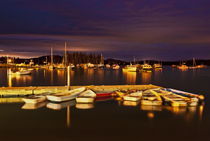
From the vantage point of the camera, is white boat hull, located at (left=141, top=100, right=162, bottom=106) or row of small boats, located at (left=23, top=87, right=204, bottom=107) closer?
white boat hull, located at (left=141, top=100, right=162, bottom=106)

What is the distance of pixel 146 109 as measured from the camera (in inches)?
950

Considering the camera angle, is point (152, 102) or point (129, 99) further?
point (129, 99)

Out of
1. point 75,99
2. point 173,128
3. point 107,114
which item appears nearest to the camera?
point 173,128

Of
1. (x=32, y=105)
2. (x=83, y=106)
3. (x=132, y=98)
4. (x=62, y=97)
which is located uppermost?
(x=62, y=97)

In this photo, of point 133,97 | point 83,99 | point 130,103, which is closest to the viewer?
point 83,99

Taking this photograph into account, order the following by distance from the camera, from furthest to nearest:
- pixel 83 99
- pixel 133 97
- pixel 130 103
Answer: pixel 133 97 < pixel 130 103 < pixel 83 99

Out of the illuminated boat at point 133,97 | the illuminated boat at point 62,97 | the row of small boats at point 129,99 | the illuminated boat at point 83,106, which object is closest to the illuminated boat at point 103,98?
the row of small boats at point 129,99

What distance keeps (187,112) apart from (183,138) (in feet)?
24.3

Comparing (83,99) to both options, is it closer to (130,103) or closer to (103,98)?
(103,98)

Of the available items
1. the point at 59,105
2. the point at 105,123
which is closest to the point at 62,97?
the point at 59,105

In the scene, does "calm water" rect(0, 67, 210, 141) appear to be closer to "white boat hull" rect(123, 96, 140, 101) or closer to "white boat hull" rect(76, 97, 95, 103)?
"white boat hull" rect(76, 97, 95, 103)

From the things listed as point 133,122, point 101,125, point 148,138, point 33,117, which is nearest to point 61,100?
point 33,117

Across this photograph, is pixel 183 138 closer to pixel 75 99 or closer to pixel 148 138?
pixel 148 138

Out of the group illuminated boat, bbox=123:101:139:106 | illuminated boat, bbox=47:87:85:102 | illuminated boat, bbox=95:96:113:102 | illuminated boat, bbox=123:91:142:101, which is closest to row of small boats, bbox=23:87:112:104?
illuminated boat, bbox=47:87:85:102
